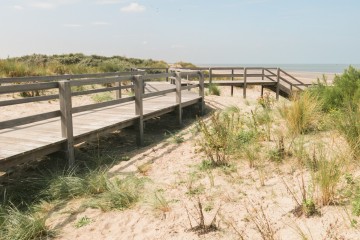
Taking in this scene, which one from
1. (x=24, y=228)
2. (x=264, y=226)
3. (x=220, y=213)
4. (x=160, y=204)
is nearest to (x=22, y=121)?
(x=24, y=228)

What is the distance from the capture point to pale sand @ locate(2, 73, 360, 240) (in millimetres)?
3674

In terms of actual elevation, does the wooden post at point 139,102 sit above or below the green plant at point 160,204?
above

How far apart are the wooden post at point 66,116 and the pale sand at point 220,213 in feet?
3.11

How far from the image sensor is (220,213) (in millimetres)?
4164

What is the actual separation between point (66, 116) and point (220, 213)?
122 inches

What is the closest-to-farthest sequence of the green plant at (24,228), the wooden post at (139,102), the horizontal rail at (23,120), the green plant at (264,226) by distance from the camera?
the green plant at (264,226) < the green plant at (24,228) < the horizontal rail at (23,120) < the wooden post at (139,102)

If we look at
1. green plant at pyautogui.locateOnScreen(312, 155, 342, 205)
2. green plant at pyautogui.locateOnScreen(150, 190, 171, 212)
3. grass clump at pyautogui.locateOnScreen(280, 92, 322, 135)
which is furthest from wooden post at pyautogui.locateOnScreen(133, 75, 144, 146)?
green plant at pyautogui.locateOnScreen(312, 155, 342, 205)

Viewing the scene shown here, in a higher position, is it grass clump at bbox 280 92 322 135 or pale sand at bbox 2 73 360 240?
grass clump at bbox 280 92 322 135

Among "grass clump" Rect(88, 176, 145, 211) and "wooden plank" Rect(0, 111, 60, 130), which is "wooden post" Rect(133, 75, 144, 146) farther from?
"grass clump" Rect(88, 176, 145, 211)

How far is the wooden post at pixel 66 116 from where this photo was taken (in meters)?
5.71

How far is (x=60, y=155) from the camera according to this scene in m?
6.03

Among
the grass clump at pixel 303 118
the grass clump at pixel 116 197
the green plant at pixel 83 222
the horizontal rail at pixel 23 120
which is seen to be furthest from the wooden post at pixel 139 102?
the green plant at pixel 83 222

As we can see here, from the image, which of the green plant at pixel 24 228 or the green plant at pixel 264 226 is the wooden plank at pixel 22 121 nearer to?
the green plant at pixel 24 228

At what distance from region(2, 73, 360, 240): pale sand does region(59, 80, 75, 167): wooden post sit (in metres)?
0.95
